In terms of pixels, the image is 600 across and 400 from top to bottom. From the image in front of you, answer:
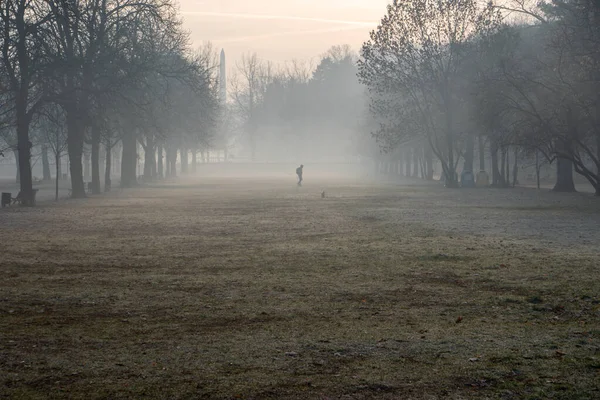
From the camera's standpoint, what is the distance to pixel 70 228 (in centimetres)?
2484

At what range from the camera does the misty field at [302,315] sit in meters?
7.39

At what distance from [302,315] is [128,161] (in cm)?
5445

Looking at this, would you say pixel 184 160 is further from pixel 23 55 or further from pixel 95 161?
pixel 23 55

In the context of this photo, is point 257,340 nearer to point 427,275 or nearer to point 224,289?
point 224,289

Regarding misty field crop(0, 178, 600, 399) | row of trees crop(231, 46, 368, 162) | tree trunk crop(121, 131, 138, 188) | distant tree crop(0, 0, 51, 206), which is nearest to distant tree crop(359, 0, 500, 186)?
tree trunk crop(121, 131, 138, 188)

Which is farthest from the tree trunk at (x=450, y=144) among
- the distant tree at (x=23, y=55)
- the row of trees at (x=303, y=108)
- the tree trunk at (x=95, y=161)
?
the row of trees at (x=303, y=108)

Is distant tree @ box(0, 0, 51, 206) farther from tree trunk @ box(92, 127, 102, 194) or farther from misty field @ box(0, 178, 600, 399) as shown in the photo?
misty field @ box(0, 178, 600, 399)

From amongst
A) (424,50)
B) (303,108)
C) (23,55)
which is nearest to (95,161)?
(23,55)

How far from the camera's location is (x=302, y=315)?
10.6 meters

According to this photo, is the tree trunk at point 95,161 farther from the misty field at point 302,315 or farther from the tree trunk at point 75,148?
the misty field at point 302,315

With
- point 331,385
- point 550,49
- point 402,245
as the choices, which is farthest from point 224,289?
point 550,49

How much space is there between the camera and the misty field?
7395 mm

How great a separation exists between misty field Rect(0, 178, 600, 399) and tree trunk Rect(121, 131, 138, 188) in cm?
3935

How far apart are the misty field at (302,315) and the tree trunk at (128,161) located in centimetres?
3935
